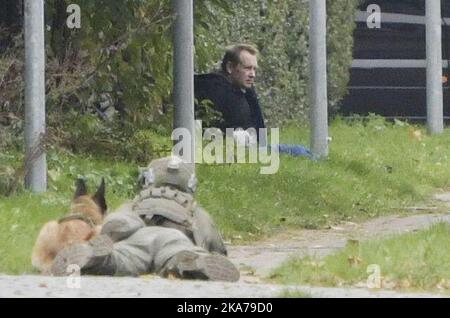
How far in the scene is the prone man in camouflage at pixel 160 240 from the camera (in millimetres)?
9281

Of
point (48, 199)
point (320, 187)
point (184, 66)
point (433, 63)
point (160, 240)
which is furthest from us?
point (433, 63)

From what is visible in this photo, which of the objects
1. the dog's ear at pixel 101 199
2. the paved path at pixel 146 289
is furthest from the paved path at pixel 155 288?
the dog's ear at pixel 101 199

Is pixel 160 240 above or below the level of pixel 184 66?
below

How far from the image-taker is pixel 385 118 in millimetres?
25219

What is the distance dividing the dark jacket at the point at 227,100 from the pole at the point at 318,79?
0.55m

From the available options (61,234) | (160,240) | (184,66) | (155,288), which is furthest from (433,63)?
(155,288)

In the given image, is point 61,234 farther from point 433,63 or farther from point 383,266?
point 433,63

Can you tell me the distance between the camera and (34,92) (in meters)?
12.8

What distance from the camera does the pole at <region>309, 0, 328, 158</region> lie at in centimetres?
1714

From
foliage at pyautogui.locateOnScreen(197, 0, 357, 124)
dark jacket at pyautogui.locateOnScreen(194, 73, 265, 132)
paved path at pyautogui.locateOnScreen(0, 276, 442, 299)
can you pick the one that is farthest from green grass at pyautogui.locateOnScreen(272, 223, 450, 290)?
foliage at pyautogui.locateOnScreen(197, 0, 357, 124)

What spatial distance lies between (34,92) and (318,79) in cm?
491

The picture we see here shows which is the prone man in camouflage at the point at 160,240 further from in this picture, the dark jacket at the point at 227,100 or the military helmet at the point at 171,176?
the dark jacket at the point at 227,100

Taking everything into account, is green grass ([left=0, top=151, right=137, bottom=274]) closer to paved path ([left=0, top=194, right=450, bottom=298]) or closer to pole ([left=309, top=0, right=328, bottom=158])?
paved path ([left=0, top=194, right=450, bottom=298])
